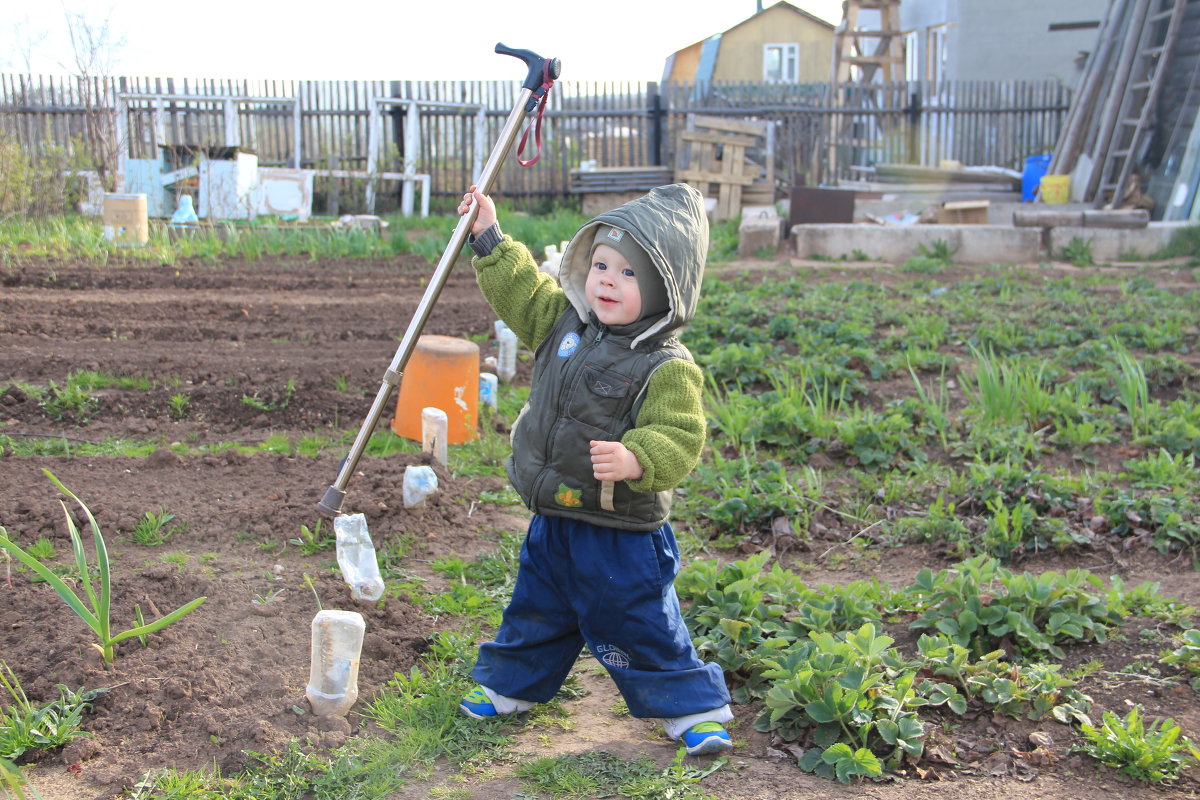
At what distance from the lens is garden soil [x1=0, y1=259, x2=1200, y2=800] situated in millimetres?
2412

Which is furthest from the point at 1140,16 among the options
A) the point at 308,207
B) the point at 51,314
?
the point at 51,314

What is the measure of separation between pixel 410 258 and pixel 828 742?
8.57 meters

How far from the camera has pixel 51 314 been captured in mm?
6891

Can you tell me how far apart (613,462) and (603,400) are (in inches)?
9.7

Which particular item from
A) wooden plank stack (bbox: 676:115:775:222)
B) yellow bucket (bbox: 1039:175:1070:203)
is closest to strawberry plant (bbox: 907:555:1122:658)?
yellow bucket (bbox: 1039:175:1070:203)

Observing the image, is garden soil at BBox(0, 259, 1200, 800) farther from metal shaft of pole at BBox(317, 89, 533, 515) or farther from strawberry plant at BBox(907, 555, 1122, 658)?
metal shaft of pole at BBox(317, 89, 533, 515)

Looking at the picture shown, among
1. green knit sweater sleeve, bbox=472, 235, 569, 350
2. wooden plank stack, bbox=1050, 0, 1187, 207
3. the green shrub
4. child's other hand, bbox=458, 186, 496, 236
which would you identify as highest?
wooden plank stack, bbox=1050, 0, 1187, 207

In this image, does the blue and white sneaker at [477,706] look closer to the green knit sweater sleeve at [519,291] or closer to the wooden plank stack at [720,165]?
the green knit sweater sleeve at [519,291]

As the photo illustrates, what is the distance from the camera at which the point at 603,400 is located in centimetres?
244

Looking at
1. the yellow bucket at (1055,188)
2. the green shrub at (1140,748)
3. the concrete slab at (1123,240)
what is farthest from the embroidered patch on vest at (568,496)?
the yellow bucket at (1055,188)

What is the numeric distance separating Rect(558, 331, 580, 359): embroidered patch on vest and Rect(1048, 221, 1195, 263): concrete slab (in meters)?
10.1

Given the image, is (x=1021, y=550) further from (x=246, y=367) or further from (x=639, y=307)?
(x=246, y=367)

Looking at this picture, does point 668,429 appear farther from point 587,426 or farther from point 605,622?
point 605,622

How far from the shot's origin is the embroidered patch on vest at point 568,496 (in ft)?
7.97
